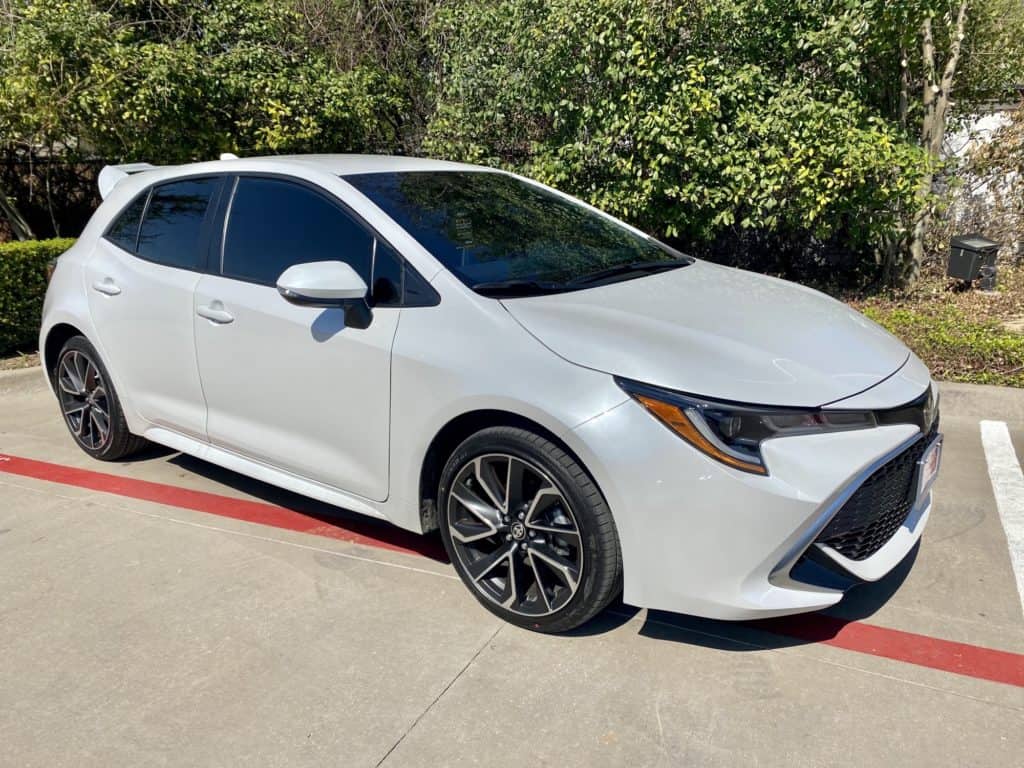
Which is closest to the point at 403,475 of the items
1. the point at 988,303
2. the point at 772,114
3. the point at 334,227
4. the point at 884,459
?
the point at 334,227

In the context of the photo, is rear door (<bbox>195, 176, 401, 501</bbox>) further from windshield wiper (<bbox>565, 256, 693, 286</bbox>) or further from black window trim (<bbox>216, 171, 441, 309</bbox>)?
windshield wiper (<bbox>565, 256, 693, 286</bbox>)

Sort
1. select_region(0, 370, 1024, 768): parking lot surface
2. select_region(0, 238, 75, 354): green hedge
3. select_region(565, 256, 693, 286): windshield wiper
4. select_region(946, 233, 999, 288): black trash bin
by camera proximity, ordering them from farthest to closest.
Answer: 1. select_region(946, 233, 999, 288): black trash bin
2. select_region(0, 238, 75, 354): green hedge
3. select_region(565, 256, 693, 286): windshield wiper
4. select_region(0, 370, 1024, 768): parking lot surface

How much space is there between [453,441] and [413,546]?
861mm

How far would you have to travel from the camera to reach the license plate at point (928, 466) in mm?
2990

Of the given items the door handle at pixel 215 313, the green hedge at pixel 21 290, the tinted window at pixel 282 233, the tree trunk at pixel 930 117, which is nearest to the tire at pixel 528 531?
the tinted window at pixel 282 233

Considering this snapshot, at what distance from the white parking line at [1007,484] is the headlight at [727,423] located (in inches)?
54.0

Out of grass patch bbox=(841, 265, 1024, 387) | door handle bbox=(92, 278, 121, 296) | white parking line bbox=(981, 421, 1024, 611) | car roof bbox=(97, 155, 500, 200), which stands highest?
car roof bbox=(97, 155, 500, 200)

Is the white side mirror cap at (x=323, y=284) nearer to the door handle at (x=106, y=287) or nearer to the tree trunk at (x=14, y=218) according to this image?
the door handle at (x=106, y=287)

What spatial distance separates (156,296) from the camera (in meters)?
4.06

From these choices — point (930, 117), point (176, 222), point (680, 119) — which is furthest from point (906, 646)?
point (930, 117)

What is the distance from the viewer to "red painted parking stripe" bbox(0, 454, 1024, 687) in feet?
9.34

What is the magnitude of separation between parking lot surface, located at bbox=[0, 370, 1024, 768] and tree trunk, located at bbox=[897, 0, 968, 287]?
4.26 meters

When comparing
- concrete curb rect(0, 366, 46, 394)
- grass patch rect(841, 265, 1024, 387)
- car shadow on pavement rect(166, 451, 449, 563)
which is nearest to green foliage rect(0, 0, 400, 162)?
concrete curb rect(0, 366, 46, 394)

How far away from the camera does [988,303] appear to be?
7777mm
